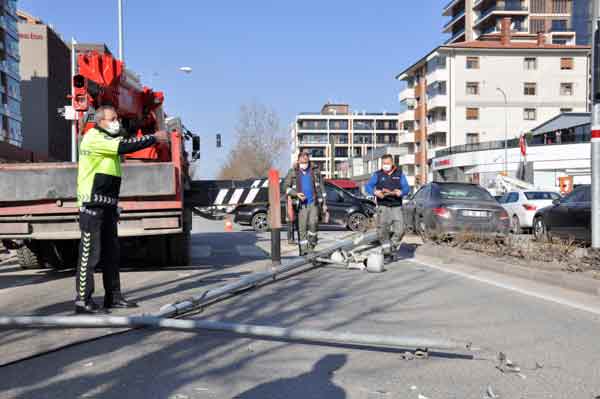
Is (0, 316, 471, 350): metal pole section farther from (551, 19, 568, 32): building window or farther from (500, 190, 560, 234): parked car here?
(551, 19, 568, 32): building window

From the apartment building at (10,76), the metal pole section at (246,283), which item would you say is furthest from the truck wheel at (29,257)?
the apartment building at (10,76)

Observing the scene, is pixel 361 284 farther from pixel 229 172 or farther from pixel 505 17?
pixel 505 17

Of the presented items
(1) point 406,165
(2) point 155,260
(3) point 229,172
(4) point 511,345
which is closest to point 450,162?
(1) point 406,165

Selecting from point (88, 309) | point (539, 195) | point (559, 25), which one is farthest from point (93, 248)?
point (559, 25)

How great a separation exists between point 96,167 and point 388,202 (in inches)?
228

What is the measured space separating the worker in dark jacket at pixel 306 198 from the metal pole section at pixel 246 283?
0.50m

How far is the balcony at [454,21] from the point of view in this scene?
89.8m

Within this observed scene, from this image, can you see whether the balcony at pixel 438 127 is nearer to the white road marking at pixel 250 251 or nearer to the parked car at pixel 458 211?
the parked car at pixel 458 211

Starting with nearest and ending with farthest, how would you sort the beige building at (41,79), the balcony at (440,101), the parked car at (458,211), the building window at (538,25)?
the parked car at (458,211)
the beige building at (41,79)
the balcony at (440,101)
the building window at (538,25)

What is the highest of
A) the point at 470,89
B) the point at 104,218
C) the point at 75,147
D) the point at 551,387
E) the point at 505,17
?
the point at 505,17

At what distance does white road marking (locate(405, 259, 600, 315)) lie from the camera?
21.9 feet

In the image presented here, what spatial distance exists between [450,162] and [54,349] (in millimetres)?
63237

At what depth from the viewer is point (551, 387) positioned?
398 centimetres

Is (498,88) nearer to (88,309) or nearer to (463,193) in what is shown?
(463,193)
